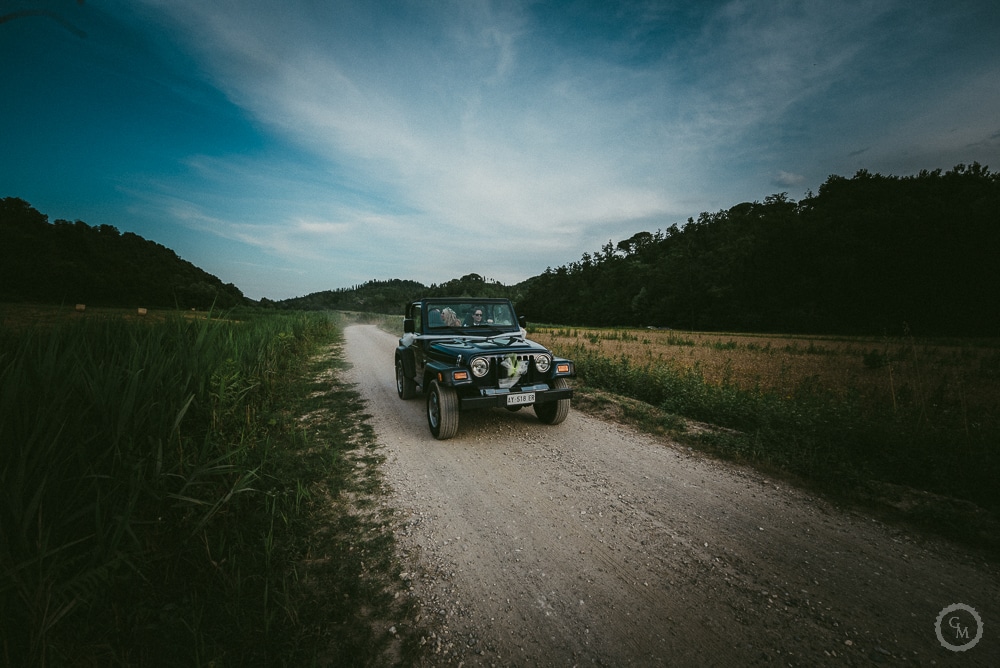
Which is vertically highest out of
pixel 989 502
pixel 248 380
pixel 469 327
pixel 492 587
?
pixel 469 327

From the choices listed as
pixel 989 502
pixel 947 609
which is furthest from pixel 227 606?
pixel 989 502

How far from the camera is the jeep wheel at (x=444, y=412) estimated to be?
4.79 meters

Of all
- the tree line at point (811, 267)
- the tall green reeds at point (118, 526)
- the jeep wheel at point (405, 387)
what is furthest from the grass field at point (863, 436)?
the tree line at point (811, 267)

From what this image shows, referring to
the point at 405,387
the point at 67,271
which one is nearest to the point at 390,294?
the point at 67,271

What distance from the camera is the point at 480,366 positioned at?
15.5ft

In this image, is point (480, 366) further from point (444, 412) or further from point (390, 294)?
point (390, 294)

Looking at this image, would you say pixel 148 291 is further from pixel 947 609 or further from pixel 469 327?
pixel 947 609

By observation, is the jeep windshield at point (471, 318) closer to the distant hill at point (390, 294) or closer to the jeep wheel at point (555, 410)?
the jeep wheel at point (555, 410)

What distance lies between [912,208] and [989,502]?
4192 centimetres

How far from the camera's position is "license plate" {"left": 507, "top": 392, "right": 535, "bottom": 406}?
15.6 feet

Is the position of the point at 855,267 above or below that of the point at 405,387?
above

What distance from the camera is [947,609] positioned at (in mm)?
2141

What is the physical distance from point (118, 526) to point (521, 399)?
3.79 meters

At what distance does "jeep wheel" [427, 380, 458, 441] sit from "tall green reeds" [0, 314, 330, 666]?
202cm
